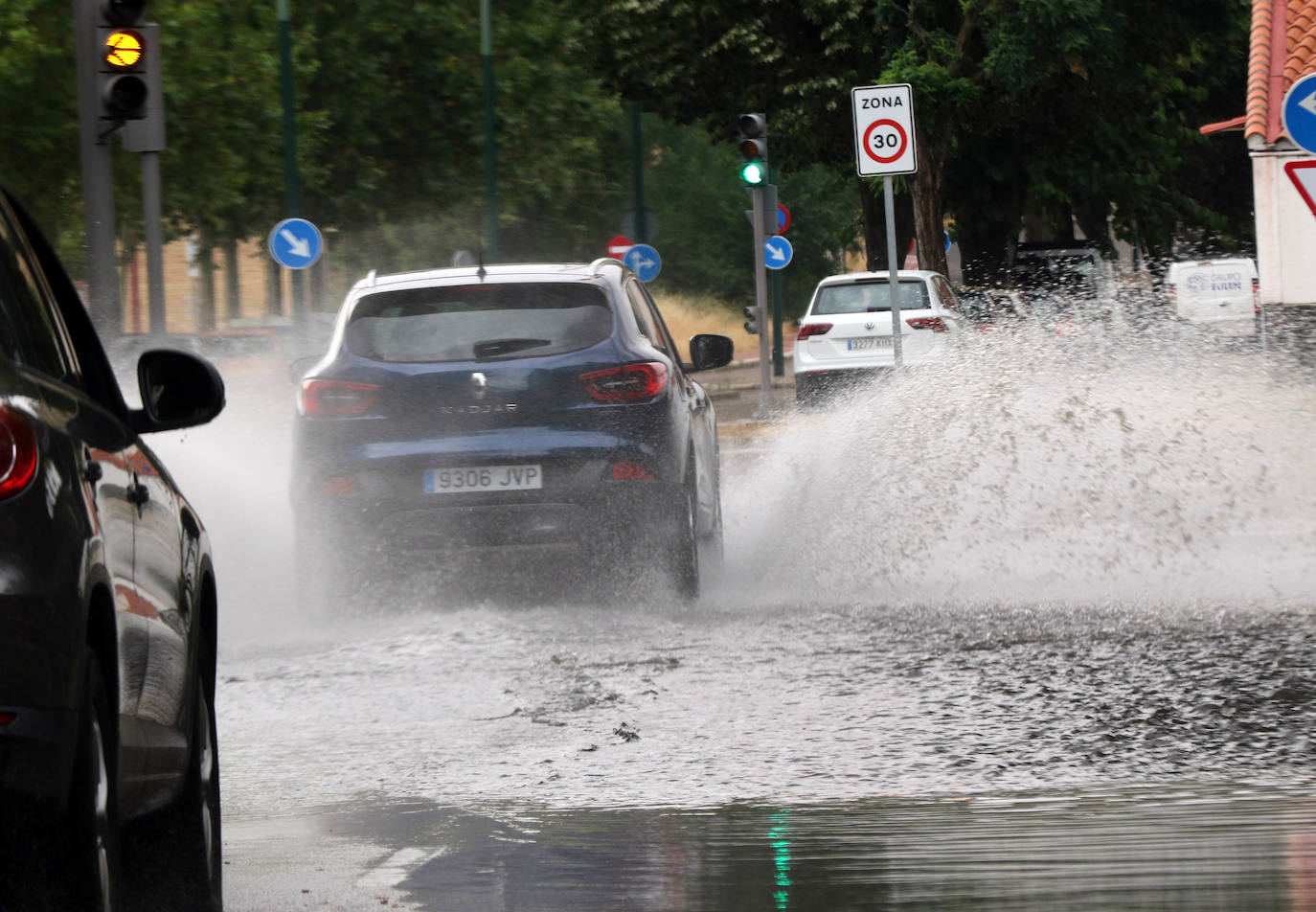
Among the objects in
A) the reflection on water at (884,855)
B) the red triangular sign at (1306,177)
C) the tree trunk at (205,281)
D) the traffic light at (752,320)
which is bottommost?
the reflection on water at (884,855)

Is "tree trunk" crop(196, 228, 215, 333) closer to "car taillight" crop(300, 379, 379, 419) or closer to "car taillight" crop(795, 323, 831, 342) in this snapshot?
"car taillight" crop(795, 323, 831, 342)

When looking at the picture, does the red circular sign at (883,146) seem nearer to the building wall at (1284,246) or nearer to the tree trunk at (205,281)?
the building wall at (1284,246)

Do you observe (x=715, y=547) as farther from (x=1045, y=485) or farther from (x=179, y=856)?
(x=179, y=856)

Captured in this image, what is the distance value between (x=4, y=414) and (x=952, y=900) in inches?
92.3

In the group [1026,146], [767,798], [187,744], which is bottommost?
[767,798]

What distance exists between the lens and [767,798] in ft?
21.2

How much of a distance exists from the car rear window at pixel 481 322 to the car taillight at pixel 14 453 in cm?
720

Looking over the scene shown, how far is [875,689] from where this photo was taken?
843 cm

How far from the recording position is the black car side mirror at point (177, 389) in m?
5.15

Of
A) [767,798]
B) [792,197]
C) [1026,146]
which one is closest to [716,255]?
[792,197]

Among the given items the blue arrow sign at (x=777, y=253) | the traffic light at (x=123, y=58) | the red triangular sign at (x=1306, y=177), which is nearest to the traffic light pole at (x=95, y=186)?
the traffic light at (x=123, y=58)

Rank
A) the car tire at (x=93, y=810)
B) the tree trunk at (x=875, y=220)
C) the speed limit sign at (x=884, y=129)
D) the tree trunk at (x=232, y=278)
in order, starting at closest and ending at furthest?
the car tire at (x=93, y=810) → the speed limit sign at (x=884, y=129) → the tree trunk at (x=875, y=220) → the tree trunk at (x=232, y=278)

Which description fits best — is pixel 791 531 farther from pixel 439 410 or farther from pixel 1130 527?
pixel 439 410

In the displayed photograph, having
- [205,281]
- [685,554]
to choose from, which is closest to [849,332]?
[685,554]
